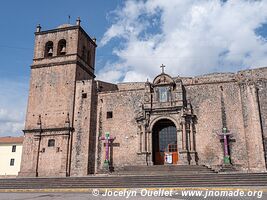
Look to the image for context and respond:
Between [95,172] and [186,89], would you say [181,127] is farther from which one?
[95,172]

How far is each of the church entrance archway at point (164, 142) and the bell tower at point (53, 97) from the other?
7049 millimetres

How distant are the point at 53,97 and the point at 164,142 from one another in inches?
412

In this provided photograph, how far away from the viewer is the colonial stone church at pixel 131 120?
69.2ft

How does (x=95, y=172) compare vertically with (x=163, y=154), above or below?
below

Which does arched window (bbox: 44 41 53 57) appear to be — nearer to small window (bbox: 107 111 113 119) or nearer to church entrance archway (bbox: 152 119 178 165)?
small window (bbox: 107 111 113 119)

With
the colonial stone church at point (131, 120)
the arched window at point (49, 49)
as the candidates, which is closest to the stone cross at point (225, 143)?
the colonial stone church at point (131, 120)

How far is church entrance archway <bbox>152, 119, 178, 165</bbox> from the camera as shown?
2261 cm

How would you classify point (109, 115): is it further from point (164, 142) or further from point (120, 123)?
point (164, 142)

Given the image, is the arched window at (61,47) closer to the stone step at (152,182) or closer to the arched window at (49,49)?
the arched window at (49,49)

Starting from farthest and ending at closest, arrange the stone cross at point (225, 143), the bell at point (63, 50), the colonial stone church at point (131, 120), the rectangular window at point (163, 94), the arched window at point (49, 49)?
1. the arched window at point (49, 49)
2. the bell at point (63, 50)
3. the rectangular window at point (163, 94)
4. the colonial stone church at point (131, 120)
5. the stone cross at point (225, 143)

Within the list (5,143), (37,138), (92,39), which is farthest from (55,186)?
(5,143)

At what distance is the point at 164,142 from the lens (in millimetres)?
23406

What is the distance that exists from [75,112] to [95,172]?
5.33 meters

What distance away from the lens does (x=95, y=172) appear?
23.3 m
